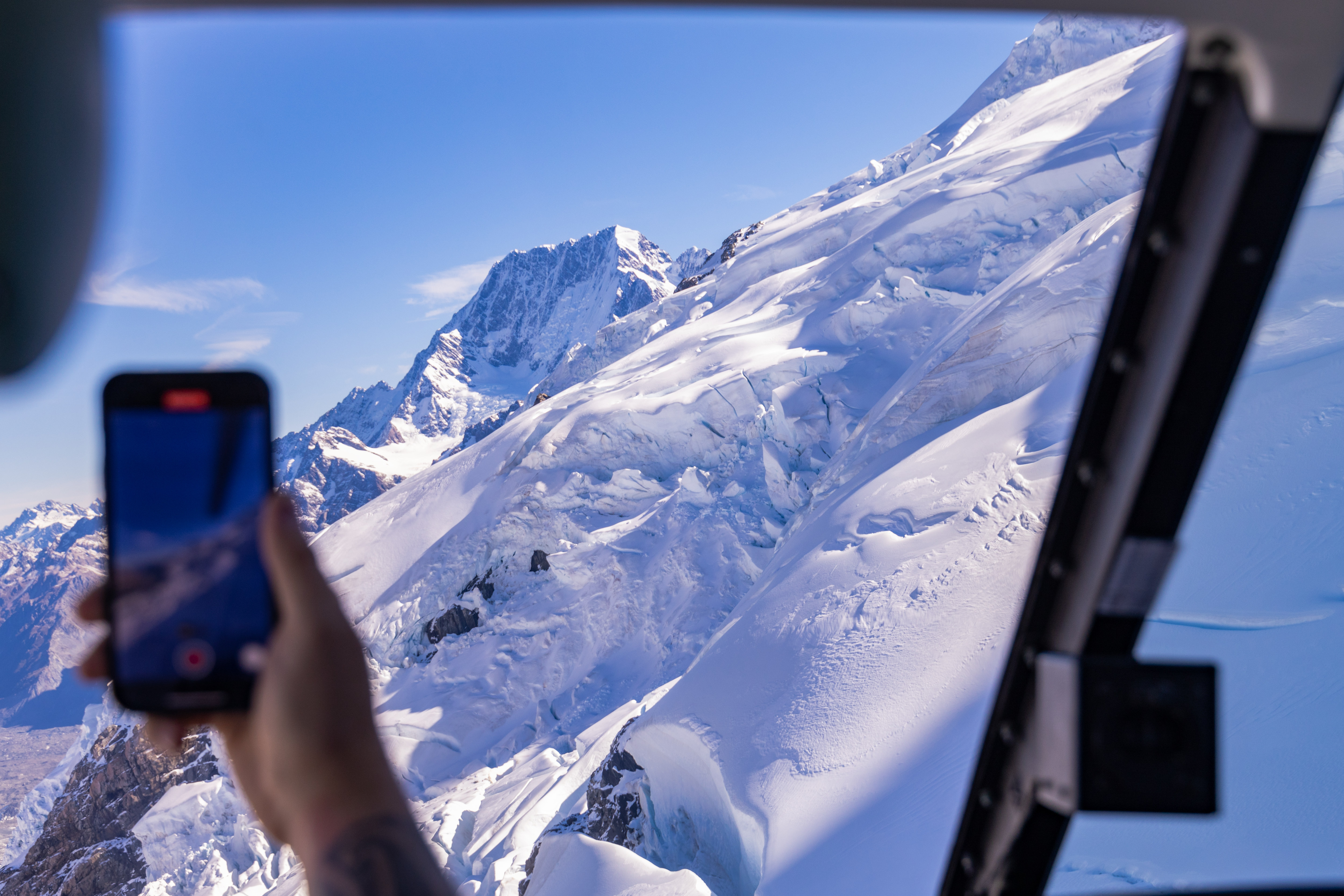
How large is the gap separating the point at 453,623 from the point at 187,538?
15.9 m

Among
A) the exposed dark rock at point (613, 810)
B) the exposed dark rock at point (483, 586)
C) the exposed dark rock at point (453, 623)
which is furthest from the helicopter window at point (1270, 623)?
the exposed dark rock at point (483, 586)

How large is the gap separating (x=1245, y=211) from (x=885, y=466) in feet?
23.1

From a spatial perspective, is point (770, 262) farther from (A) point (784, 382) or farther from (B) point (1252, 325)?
(B) point (1252, 325)

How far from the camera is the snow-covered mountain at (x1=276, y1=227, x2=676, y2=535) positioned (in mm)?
163625

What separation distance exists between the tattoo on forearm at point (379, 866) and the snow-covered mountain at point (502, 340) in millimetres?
143331

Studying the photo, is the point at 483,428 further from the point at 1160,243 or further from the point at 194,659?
the point at 1160,243

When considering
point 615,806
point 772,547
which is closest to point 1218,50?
point 615,806

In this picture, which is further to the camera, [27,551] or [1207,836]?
[27,551]

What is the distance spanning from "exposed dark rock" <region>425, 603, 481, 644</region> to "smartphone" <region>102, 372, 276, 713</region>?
1519 centimetres

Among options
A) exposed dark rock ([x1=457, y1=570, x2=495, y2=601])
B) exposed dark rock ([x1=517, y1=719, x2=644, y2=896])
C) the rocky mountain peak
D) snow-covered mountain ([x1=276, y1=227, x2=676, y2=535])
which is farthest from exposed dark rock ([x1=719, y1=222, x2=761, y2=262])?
the rocky mountain peak

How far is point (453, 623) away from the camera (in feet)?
52.7

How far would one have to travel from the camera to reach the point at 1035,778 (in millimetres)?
1314

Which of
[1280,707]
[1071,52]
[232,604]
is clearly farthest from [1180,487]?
[1071,52]

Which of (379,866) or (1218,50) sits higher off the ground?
(1218,50)
